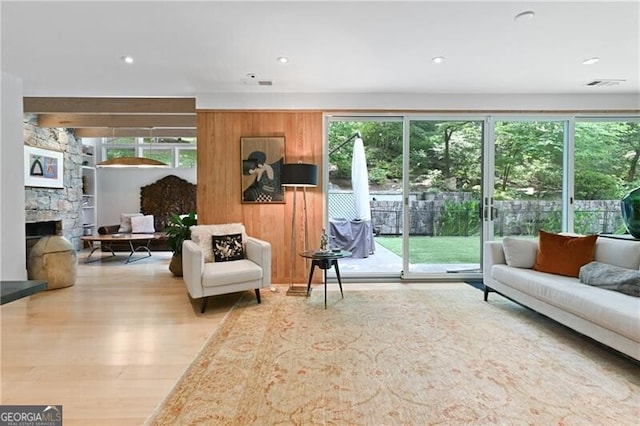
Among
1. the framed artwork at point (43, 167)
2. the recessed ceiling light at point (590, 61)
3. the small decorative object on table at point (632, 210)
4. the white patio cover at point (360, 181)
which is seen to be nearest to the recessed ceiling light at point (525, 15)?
the recessed ceiling light at point (590, 61)

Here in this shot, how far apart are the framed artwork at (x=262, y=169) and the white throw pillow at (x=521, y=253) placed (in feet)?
9.21

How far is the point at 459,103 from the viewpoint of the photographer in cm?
460

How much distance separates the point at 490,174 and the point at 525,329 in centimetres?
241

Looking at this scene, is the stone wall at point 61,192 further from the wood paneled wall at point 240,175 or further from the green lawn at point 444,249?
the green lawn at point 444,249

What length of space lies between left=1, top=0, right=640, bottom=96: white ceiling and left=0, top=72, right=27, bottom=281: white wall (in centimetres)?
33

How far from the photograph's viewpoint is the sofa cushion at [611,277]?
98.7 inches

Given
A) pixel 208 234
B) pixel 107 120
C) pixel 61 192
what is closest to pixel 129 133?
pixel 107 120

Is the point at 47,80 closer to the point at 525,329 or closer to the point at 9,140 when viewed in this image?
the point at 9,140

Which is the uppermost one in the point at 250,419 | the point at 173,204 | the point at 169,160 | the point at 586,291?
the point at 169,160

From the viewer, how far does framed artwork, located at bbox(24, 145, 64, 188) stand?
6.03m

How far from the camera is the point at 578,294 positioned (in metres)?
2.57

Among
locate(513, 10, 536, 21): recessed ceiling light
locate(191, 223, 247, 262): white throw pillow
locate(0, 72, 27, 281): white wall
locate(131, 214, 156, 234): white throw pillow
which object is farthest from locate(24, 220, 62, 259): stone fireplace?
locate(513, 10, 536, 21): recessed ceiling light

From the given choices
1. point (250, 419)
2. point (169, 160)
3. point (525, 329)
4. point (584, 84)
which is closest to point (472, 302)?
point (525, 329)

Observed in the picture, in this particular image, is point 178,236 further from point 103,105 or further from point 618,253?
point 618,253
